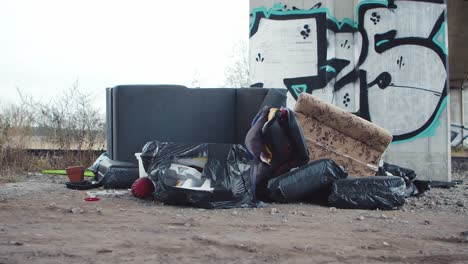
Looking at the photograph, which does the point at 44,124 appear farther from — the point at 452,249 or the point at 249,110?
the point at 452,249

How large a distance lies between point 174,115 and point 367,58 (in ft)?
12.4

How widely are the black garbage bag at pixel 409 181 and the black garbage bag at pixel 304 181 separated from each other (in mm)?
1113

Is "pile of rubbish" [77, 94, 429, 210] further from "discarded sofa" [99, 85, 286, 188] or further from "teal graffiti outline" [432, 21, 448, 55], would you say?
"teal graffiti outline" [432, 21, 448, 55]

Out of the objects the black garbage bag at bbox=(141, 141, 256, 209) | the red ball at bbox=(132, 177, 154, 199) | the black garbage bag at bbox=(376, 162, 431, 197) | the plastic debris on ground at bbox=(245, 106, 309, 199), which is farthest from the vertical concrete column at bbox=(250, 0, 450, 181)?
the black garbage bag at bbox=(141, 141, 256, 209)

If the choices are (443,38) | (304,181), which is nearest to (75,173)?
(304,181)

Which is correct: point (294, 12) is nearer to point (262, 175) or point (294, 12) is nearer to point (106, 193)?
point (262, 175)

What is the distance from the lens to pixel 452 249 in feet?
10.3

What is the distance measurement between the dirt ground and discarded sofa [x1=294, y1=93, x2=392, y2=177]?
0.89 m

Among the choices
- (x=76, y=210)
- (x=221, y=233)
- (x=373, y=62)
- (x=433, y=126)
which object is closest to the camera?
(x=221, y=233)

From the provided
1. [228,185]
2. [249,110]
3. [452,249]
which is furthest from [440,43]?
[452,249]

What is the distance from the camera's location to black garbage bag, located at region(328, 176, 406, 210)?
5.05m

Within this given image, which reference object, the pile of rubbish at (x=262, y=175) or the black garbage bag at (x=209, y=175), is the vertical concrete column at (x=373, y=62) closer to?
the pile of rubbish at (x=262, y=175)

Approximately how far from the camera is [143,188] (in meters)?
5.35

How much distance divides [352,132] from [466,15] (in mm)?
11438
